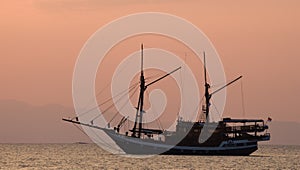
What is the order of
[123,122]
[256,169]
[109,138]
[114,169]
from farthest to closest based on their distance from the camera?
[109,138] → [123,122] → [256,169] → [114,169]

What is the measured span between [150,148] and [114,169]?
2105 inches

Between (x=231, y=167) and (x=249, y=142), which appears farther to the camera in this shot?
(x=249, y=142)

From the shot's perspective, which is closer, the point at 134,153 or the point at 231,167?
the point at 231,167

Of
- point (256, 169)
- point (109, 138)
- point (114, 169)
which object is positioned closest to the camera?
point (114, 169)

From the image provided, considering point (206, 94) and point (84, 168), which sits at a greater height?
point (206, 94)

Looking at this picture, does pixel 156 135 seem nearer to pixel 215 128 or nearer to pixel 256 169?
pixel 215 128

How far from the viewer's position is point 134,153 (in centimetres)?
18600

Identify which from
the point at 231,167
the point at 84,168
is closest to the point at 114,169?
the point at 84,168

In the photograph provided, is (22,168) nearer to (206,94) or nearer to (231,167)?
(231,167)

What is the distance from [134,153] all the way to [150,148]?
3.47 meters

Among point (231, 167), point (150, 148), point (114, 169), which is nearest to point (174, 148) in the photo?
point (150, 148)

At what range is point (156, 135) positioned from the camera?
620ft

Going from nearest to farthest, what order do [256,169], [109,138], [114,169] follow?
[114,169], [256,169], [109,138]

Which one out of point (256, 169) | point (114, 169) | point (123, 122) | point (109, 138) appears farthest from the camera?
point (109, 138)
